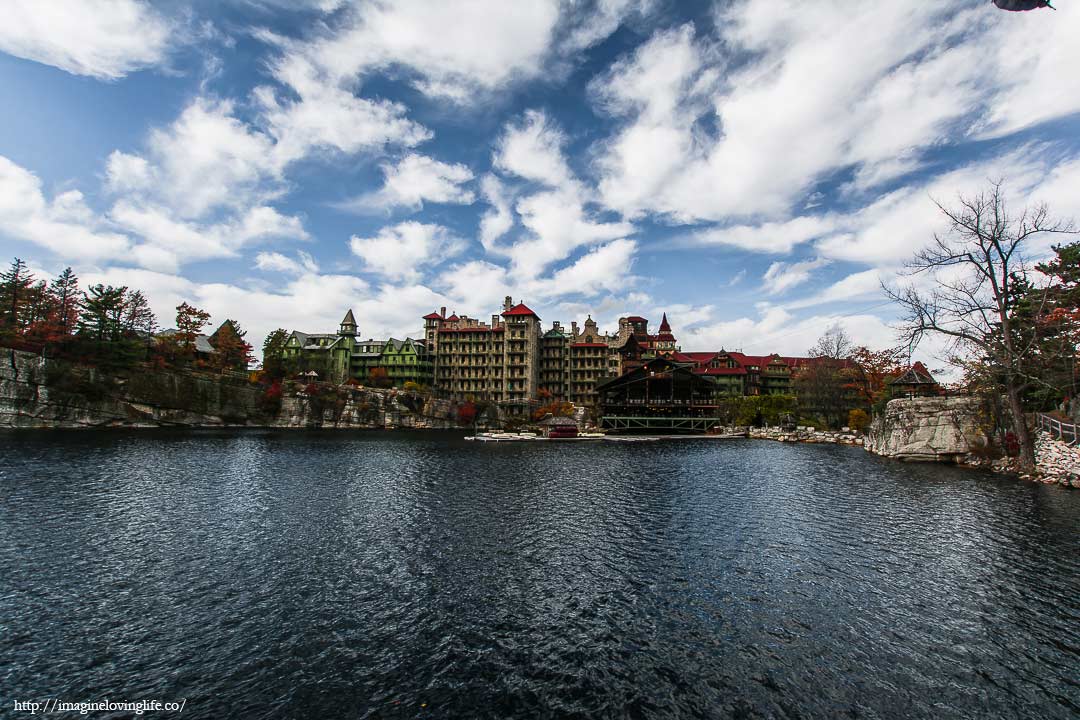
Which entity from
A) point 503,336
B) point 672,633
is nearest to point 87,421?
point 503,336

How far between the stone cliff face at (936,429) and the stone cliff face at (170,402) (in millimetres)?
83222

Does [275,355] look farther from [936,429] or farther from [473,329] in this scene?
[936,429]

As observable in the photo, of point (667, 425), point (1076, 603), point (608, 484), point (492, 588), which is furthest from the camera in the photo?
point (667, 425)

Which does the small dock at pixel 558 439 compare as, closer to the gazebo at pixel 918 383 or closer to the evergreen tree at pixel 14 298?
the gazebo at pixel 918 383

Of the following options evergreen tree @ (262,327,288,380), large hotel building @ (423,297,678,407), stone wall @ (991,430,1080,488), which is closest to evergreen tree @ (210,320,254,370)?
evergreen tree @ (262,327,288,380)

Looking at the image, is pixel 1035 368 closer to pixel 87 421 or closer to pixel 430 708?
pixel 430 708

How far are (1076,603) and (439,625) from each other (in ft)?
62.6

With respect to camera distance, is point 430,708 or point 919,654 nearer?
point 430,708

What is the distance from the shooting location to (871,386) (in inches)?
3233

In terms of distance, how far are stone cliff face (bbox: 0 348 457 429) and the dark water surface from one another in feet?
194

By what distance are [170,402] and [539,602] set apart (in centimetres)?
9582

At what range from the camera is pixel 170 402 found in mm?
81875

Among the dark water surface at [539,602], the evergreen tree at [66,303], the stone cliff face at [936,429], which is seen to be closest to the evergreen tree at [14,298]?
the evergreen tree at [66,303]

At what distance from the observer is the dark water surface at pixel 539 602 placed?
9523mm
